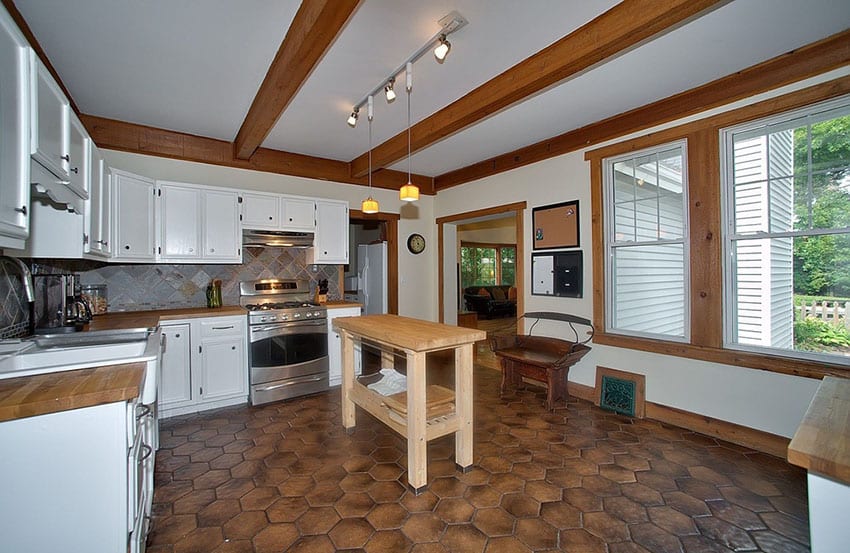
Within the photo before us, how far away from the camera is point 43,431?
1.18 metres

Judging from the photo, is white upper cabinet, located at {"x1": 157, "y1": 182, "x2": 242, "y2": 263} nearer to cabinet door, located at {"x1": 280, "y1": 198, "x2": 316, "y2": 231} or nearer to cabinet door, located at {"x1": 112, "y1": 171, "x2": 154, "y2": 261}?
cabinet door, located at {"x1": 112, "y1": 171, "x2": 154, "y2": 261}

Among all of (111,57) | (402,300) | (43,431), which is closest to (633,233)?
(402,300)

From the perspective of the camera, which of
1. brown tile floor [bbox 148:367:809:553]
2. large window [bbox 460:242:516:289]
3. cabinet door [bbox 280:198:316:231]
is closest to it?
brown tile floor [bbox 148:367:809:553]

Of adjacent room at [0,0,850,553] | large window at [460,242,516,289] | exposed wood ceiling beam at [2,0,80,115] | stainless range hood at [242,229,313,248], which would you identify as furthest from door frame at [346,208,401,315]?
large window at [460,242,516,289]

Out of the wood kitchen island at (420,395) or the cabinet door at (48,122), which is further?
the wood kitchen island at (420,395)

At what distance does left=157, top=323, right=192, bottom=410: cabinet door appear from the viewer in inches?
128

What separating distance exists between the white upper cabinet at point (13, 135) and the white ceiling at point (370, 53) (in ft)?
2.90

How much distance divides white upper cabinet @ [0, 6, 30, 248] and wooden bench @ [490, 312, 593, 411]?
355cm

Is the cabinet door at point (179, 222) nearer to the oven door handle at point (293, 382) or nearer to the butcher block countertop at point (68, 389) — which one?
the oven door handle at point (293, 382)

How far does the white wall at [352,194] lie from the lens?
12.3 feet

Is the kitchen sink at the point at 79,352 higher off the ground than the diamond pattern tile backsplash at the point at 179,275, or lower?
lower

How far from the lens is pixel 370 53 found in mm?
2414

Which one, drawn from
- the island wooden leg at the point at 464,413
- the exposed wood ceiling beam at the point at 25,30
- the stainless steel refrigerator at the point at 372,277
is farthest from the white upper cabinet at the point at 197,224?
the island wooden leg at the point at 464,413

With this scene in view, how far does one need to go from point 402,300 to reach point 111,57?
3.97 m
